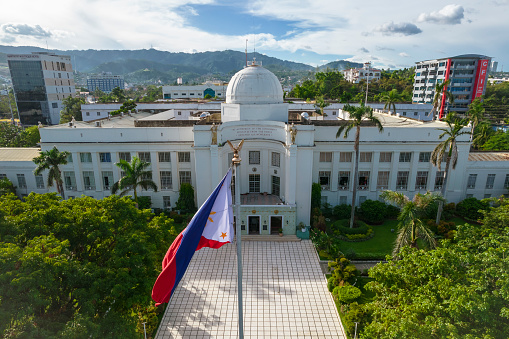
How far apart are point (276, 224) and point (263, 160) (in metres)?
7.87

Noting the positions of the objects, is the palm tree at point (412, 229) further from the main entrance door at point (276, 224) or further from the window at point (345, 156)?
the window at point (345, 156)

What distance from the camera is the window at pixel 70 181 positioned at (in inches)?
1566

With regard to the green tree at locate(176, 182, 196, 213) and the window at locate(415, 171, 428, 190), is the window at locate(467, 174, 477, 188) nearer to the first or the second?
the window at locate(415, 171, 428, 190)

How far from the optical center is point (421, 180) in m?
40.4

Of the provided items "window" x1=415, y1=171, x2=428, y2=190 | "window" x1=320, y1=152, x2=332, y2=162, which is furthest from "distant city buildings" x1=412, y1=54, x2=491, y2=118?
"window" x1=320, y1=152, x2=332, y2=162

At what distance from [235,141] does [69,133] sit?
65.8 feet

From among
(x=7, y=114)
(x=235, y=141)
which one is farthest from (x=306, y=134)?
(x=7, y=114)

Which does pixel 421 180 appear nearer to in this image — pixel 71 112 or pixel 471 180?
pixel 471 180

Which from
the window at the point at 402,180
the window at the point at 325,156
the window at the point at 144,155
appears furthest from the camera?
the window at the point at 402,180

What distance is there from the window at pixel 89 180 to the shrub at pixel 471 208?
4501 cm

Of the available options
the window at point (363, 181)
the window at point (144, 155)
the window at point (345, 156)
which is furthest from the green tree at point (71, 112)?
the window at point (363, 181)

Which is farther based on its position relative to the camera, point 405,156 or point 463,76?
point 463,76

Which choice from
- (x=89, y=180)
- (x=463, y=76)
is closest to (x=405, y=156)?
(x=89, y=180)

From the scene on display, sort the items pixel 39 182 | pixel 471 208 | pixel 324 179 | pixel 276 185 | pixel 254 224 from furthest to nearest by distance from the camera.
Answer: pixel 39 182
pixel 324 179
pixel 276 185
pixel 471 208
pixel 254 224
